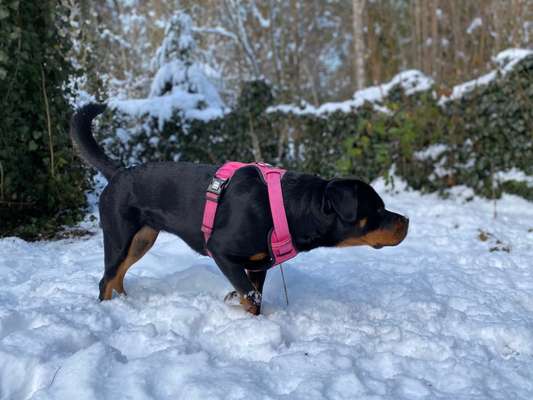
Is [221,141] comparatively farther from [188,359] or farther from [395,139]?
[188,359]

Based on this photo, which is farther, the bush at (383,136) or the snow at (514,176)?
the bush at (383,136)

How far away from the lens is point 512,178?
619 centimetres

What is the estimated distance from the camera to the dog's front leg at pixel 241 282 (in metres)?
2.66

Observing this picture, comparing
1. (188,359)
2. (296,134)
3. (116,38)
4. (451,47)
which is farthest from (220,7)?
(188,359)

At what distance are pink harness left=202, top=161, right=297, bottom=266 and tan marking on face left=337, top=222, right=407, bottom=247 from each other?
333 mm

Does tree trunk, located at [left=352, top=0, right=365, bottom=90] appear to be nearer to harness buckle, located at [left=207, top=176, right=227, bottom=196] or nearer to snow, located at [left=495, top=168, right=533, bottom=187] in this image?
snow, located at [left=495, top=168, right=533, bottom=187]

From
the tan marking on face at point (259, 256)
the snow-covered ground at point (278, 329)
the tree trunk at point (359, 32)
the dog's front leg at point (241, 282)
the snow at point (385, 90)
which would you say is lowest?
the snow-covered ground at point (278, 329)

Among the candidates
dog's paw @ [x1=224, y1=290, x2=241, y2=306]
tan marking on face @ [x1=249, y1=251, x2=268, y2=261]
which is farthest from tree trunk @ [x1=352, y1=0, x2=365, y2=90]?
tan marking on face @ [x1=249, y1=251, x2=268, y2=261]

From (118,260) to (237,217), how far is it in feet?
2.95

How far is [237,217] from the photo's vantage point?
2.61 meters

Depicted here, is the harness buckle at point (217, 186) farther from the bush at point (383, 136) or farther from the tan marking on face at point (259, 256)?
the bush at point (383, 136)

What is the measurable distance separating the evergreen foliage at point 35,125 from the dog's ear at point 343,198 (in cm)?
349

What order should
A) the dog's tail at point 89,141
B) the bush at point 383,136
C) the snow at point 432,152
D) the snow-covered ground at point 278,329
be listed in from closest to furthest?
the snow-covered ground at point 278,329, the dog's tail at point 89,141, the bush at point 383,136, the snow at point 432,152

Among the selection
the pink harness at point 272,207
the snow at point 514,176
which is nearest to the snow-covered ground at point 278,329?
the pink harness at point 272,207
